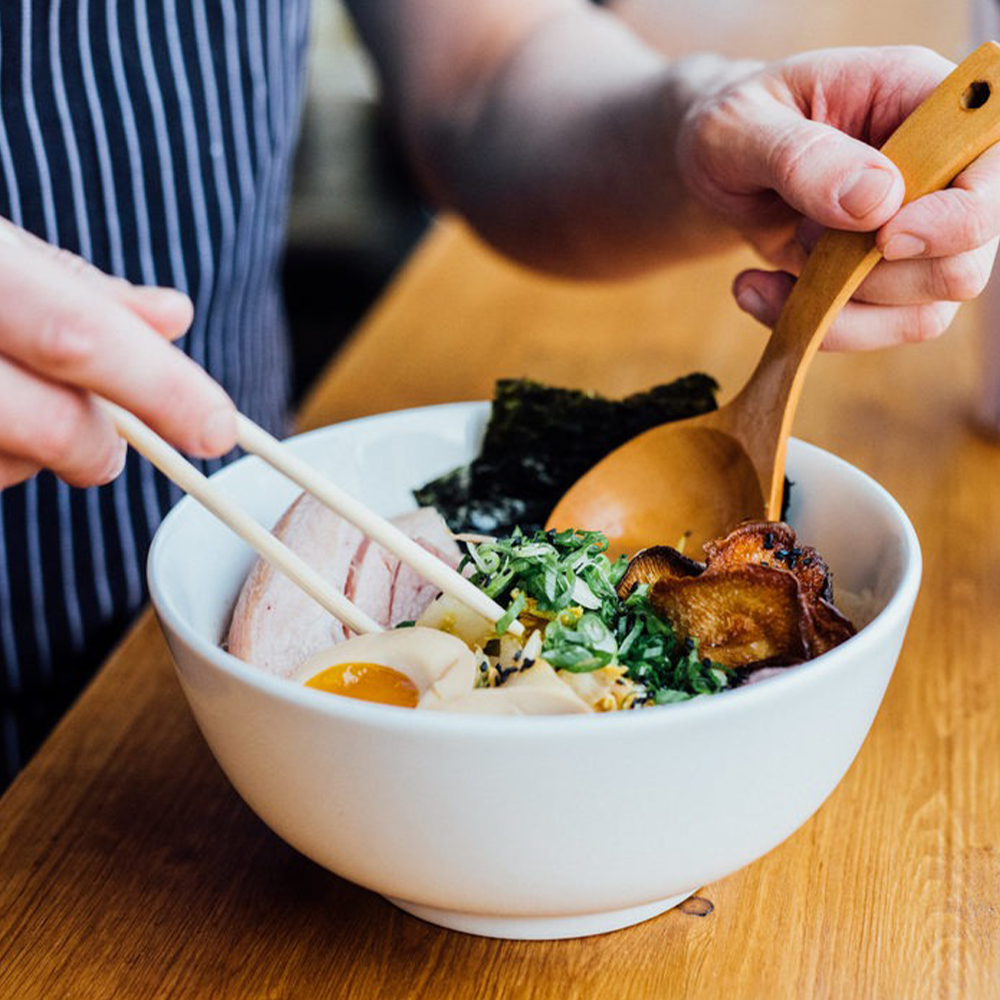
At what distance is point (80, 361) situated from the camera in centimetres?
53

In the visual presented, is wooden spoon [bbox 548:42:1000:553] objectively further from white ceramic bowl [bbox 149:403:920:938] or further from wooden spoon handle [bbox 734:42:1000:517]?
white ceramic bowl [bbox 149:403:920:938]

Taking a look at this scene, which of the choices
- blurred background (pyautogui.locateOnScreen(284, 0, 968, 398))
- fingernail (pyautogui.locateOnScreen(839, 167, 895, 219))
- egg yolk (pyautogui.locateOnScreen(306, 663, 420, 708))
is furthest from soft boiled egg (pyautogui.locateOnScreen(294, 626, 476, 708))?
blurred background (pyautogui.locateOnScreen(284, 0, 968, 398))

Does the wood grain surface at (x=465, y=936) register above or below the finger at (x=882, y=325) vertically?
below

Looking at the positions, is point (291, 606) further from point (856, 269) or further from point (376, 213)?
point (376, 213)

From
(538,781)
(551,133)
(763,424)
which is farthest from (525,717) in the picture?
(551,133)

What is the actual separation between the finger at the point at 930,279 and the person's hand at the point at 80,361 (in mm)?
553

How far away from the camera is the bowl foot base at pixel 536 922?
692 mm

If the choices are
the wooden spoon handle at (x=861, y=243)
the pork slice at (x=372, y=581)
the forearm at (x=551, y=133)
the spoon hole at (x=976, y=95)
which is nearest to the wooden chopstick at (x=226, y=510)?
the pork slice at (x=372, y=581)

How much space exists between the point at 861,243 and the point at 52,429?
1.92ft

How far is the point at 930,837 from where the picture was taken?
31.3 inches

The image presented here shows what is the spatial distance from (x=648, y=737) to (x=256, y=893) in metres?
0.33

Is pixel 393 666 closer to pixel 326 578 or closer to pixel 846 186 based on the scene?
pixel 326 578

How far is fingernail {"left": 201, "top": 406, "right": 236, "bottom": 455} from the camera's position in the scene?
551mm

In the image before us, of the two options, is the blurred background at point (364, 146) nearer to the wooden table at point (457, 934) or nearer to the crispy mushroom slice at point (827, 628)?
the wooden table at point (457, 934)
